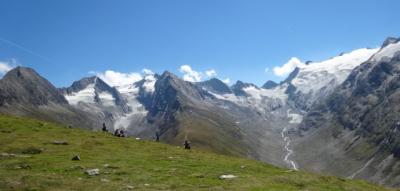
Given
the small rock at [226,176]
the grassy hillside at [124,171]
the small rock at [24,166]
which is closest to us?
the grassy hillside at [124,171]

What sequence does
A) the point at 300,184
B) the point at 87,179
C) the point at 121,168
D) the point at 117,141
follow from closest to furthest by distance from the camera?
the point at 87,179 → the point at 300,184 → the point at 121,168 → the point at 117,141

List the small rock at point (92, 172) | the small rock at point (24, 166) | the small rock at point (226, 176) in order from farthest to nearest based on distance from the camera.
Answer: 1. the small rock at point (24, 166)
2. the small rock at point (226, 176)
3. the small rock at point (92, 172)

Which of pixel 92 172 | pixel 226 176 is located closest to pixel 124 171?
pixel 92 172

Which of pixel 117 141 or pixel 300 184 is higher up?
pixel 117 141

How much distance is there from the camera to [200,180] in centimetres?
4309

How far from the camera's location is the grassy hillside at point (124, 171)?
39.6m

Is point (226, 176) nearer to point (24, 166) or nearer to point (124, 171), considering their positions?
point (124, 171)

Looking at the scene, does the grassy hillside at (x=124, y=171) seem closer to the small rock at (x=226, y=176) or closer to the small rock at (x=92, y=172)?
the small rock at (x=92, y=172)

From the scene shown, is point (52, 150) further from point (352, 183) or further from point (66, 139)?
point (352, 183)

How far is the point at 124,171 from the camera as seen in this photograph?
150ft

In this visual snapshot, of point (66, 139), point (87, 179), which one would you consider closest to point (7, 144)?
point (66, 139)

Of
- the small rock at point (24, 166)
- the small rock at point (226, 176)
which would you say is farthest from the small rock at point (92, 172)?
the small rock at point (226, 176)

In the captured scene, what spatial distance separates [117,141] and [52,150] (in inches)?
636

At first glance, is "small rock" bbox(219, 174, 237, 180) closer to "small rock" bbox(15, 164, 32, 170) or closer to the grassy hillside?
the grassy hillside
